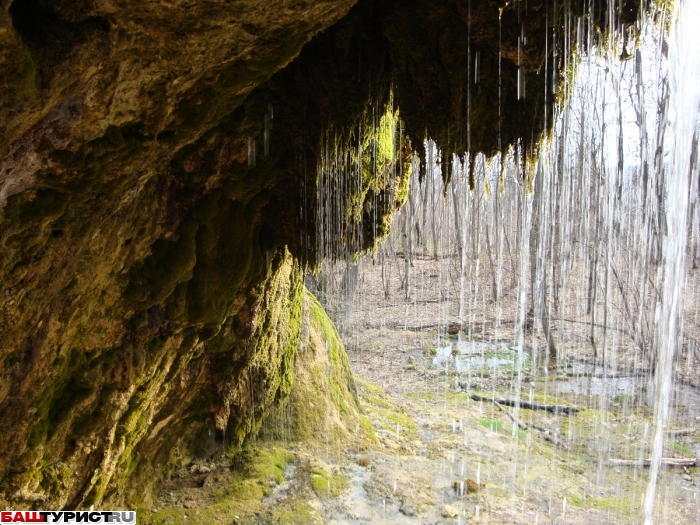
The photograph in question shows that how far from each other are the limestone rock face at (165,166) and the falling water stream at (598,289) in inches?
159

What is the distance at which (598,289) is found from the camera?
15797mm

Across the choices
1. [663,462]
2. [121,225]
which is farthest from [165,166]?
[663,462]

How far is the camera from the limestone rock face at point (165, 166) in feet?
7.26

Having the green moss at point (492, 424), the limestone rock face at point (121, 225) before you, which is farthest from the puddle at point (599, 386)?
the limestone rock face at point (121, 225)

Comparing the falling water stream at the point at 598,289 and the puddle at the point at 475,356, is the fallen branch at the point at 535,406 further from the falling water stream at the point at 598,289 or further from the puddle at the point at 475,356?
the puddle at the point at 475,356

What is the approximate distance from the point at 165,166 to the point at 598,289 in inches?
628

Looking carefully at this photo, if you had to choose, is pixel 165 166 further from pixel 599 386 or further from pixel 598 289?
pixel 598 289

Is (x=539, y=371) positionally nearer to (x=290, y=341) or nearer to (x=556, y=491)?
(x=556, y=491)

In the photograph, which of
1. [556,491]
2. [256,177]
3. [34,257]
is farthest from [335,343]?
[34,257]

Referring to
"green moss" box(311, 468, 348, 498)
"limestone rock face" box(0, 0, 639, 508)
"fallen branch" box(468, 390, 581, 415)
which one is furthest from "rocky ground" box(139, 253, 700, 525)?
"limestone rock face" box(0, 0, 639, 508)

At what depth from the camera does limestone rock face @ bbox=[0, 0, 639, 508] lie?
2.21 m

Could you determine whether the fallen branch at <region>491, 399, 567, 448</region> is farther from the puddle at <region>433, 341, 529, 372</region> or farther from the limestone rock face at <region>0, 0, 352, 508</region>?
Result: the limestone rock face at <region>0, 0, 352, 508</region>

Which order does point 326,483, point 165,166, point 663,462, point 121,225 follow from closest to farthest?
point 121,225 → point 165,166 → point 326,483 → point 663,462

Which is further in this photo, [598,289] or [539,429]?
[598,289]
